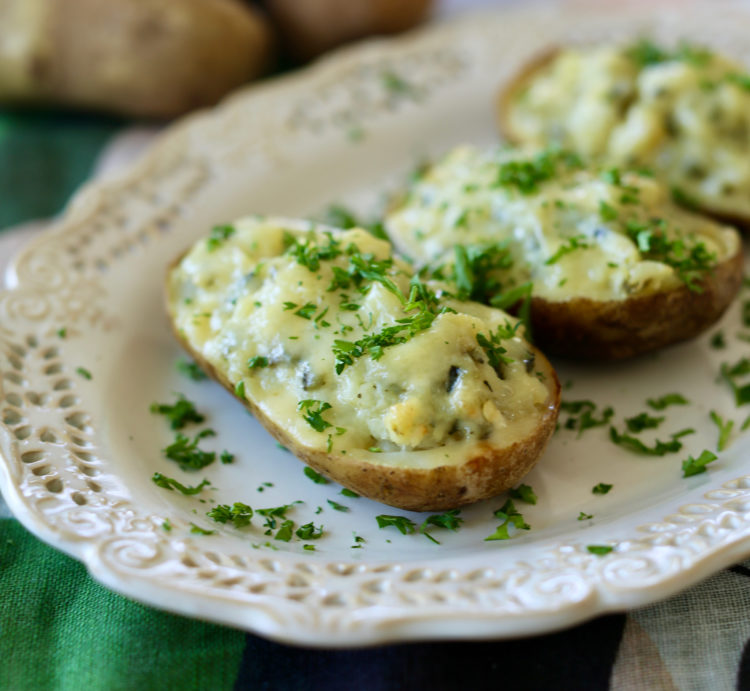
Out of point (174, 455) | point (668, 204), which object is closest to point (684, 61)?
point (668, 204)

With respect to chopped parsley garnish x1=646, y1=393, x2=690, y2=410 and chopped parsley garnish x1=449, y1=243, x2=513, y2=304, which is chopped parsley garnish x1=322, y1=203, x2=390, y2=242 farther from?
chopped parsley garnish x1=646, y1=393, x2=690, y2=410

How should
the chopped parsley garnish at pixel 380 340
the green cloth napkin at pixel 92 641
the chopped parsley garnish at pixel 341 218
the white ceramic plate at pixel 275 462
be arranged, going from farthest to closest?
the chopped parsley garnish at pixel 341 218 → the chopped parsley garnish at pixel 380 340 → the green cloth napkin at pixel 92 641 → the white ceramic plate at pixel 275 462

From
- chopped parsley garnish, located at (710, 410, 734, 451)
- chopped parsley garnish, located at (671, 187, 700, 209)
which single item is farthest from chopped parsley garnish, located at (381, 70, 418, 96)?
chopped parsley garnish, located at (710, 410, 734, 451)

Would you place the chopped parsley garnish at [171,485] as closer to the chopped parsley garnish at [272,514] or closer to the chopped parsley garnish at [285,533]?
the chopped parsley garnish at [272,514]

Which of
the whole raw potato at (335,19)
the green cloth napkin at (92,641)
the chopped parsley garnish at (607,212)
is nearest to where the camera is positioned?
the green cloth napkin at (92,641)

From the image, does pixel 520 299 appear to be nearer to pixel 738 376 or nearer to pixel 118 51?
pixel 738 376

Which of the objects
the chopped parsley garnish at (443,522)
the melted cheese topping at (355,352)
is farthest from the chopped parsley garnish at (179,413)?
the chopped parsley garnish at (443,522)

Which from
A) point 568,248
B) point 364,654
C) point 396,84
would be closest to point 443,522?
point 364,654
